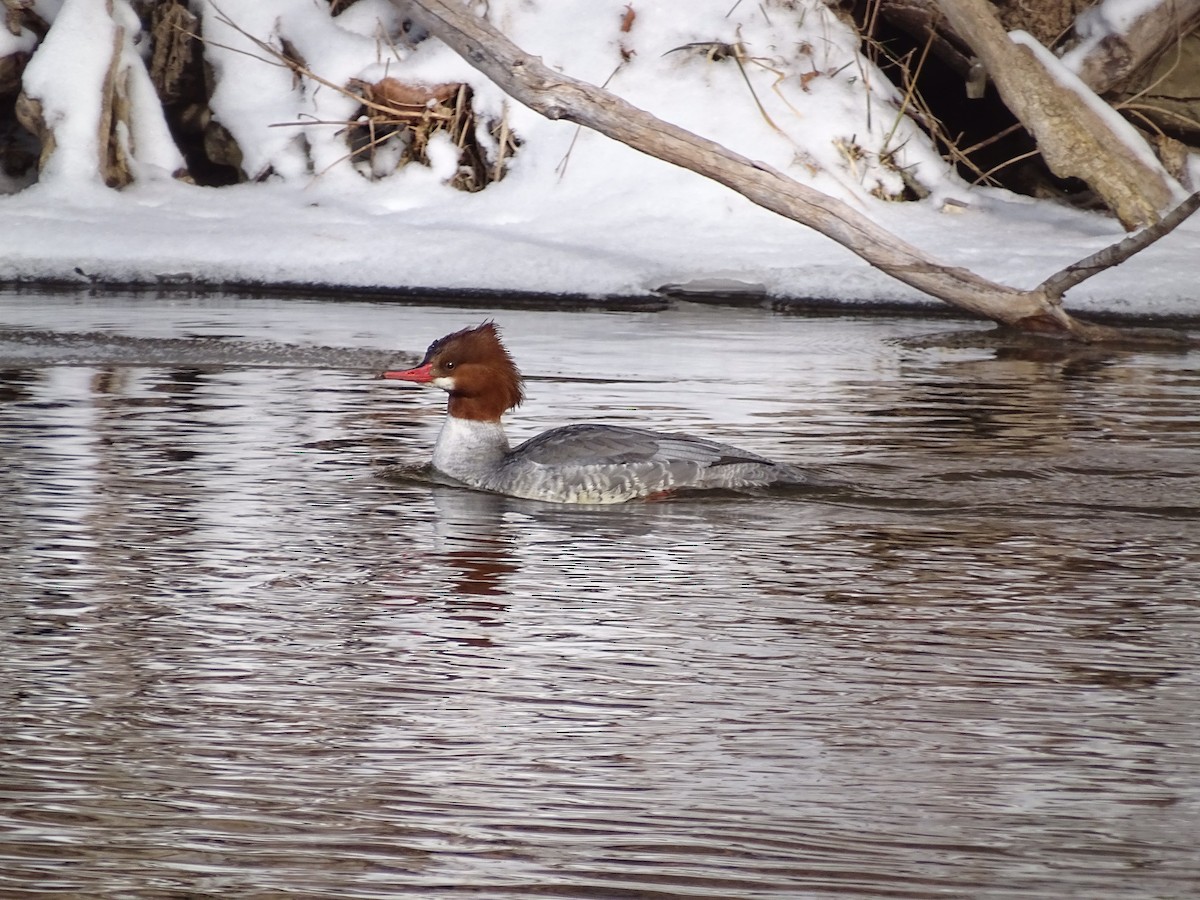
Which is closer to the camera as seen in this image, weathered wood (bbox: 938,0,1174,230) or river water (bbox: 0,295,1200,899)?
river water (bbox: 0,295,1200,899)

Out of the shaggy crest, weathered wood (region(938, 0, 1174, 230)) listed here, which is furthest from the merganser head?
weathered wood (region(938, 0, 1174, 230))

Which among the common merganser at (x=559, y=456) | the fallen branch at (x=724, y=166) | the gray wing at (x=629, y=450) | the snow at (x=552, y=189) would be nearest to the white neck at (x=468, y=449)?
the common merganser at (x=559, y=456)

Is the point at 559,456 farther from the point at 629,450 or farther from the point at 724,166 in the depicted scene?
the point at 724,166

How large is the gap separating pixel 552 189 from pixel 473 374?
7.36 meters

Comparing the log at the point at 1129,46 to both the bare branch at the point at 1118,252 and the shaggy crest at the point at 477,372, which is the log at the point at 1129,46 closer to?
the bare branch at the point at 1118,252

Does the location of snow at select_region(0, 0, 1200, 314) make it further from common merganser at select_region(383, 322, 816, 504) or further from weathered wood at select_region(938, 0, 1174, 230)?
common merganser at select_region(383, 322, 816, 504)

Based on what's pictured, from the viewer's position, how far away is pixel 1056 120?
42.3 feet

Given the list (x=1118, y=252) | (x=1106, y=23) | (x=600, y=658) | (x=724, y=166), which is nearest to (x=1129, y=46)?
(x=1106, y=23)

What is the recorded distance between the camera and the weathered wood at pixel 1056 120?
12820 mm

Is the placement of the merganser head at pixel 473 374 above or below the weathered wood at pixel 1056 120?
below

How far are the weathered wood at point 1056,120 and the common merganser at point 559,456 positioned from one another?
7.10 metres

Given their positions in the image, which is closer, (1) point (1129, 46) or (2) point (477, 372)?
(2) point (477, 372)

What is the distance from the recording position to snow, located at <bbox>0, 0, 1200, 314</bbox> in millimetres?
12164

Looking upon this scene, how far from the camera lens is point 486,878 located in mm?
2871
